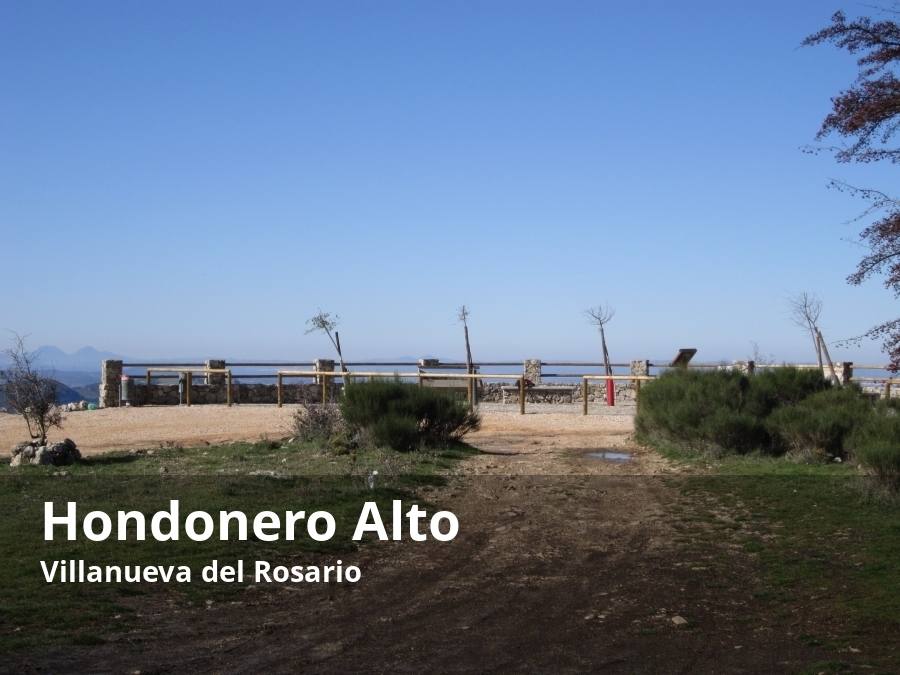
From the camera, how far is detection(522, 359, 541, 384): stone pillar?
36.5 meters

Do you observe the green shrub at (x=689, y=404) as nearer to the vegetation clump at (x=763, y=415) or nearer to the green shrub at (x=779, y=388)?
the vegetation clump at (x=763, y=415)

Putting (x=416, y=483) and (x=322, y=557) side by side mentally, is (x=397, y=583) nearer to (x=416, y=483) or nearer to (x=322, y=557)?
(x=322, y=557)

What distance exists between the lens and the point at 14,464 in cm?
1598

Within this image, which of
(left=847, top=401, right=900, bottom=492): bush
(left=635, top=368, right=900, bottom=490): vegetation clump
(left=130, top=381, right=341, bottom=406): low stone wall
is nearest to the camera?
(left=847, top=401, right=900, bottom=492): bush

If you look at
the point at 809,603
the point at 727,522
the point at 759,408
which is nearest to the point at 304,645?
the point at 809,603

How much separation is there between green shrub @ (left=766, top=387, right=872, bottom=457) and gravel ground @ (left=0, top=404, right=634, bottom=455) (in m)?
5.27

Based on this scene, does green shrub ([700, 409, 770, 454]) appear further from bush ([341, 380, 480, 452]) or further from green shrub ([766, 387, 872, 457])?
bush ([341, 380, 480, 452])

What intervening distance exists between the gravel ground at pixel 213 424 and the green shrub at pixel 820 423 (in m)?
5.27

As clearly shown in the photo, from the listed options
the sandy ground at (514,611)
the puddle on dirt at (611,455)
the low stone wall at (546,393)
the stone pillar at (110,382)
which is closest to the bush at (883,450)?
the sandy ground at (514,611)

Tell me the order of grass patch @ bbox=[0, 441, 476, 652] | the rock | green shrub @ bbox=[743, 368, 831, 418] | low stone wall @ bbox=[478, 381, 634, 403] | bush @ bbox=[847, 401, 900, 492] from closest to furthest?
grass patch @ bbox=[0, 441, 476, 652] < bush @ bbox=[847, 401, 900, 492] < the rock < green shrub @ bbox=[743, 368, 831, 418] < low stone wall @ bbox=[478, 381, 634, 403]

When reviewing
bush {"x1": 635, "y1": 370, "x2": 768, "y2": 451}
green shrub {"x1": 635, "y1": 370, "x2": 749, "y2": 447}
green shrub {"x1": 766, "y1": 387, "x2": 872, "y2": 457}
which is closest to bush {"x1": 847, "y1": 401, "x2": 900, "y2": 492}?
green shrub {"x1": 766, "y1": 387, "x2": 872, "y2": 457}

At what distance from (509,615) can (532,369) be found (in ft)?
93.8

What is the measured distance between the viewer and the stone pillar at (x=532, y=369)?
120 feet

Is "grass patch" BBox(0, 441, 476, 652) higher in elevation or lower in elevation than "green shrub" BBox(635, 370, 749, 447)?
lower
